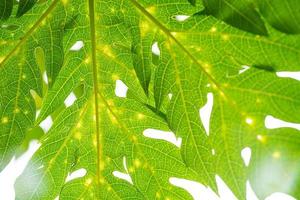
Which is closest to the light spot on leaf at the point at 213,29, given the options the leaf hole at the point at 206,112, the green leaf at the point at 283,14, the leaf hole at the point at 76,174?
the leaf hole at the point at 206,112

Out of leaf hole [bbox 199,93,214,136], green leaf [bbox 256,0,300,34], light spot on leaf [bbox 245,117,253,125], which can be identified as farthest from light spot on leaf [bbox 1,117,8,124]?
green leaf [bbox 256,0,300,34]

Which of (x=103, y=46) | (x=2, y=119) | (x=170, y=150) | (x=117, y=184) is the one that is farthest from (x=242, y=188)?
(x=2, y=119)

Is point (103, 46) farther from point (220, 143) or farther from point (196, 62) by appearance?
point (220, 143)

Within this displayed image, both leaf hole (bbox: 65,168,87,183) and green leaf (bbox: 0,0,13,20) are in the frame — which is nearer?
green leaf (bbox: 0,0,13,20)

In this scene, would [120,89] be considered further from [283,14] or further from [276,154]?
[283,14]

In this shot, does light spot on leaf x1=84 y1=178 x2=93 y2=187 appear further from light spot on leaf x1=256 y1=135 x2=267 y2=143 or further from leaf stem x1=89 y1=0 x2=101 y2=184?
light spot on leaf x1=256 y1=135 x2=267 y2=143

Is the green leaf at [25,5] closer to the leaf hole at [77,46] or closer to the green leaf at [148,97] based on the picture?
the green leaf at [148,97]

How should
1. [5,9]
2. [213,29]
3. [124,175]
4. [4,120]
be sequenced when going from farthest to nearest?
1. [124,175]
2. [4,120]
3. [5,9]
4. [213,29]

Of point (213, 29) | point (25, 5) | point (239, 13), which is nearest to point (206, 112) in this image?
→ point (213, 29)
